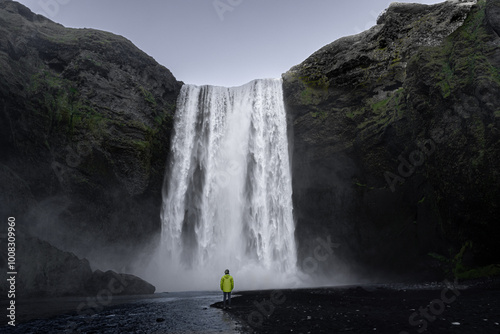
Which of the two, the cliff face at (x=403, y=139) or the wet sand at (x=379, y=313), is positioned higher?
the cliff face at (x=403, y=139)

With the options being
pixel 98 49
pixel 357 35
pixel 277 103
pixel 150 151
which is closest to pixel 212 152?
pixel 150 151

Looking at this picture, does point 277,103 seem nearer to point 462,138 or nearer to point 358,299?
point 462,138

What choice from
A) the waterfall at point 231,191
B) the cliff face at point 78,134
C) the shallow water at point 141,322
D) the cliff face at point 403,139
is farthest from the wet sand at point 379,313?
the cliff face at point 78,134

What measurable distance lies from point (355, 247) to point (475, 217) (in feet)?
32.3

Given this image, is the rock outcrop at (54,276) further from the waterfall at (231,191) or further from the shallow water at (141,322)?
the waterfall at (231,191)

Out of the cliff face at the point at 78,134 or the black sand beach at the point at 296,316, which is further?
the cliff face at the point at 78,134

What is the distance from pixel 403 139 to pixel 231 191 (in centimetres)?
1608

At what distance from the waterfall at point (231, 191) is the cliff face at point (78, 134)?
Result: 221 centimetres

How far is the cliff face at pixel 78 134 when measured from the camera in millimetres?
22766

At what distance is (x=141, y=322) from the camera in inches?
417

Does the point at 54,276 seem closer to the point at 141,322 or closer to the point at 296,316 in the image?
the point at 141,322

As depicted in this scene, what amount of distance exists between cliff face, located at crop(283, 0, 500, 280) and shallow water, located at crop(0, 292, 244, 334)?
16.8 m

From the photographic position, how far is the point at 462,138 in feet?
64.7

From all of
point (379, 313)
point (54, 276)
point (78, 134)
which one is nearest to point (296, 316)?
point (379, 313)
